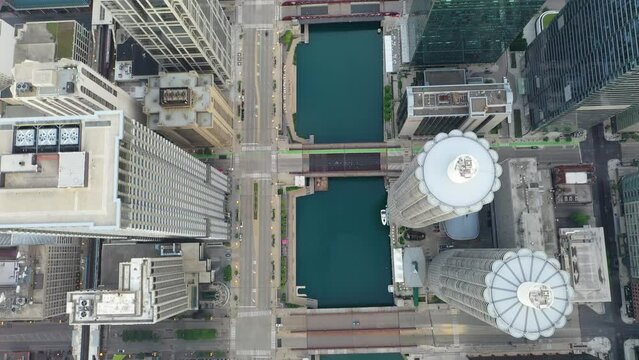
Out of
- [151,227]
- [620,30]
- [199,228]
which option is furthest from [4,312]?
[620,30]

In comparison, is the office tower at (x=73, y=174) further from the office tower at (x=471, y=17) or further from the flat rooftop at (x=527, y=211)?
the flat rooftop at (x=527, y=211)

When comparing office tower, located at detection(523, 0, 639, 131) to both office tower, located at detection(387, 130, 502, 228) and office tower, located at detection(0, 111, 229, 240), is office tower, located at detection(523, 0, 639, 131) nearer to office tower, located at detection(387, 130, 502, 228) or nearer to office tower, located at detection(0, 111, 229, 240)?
office tower, located at detection(387, 130, 502, 228)

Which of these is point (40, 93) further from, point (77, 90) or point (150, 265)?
point (150, 265)

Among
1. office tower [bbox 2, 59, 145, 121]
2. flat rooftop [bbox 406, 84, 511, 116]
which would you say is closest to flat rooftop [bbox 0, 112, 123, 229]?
office tower [bbox 2, 59, 145, 121]

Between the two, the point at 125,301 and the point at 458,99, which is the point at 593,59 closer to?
the point at 458,99

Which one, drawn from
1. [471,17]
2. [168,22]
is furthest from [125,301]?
[471,17]

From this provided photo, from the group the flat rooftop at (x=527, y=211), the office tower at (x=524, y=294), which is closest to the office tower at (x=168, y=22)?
the office tower at (x=524, y=294)

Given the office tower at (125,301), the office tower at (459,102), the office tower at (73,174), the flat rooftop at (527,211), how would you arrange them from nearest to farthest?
the office tower at (73,174)
the office tower at (125,301)
the flat rooftop at (527,211)
the office tower at (459,102)
